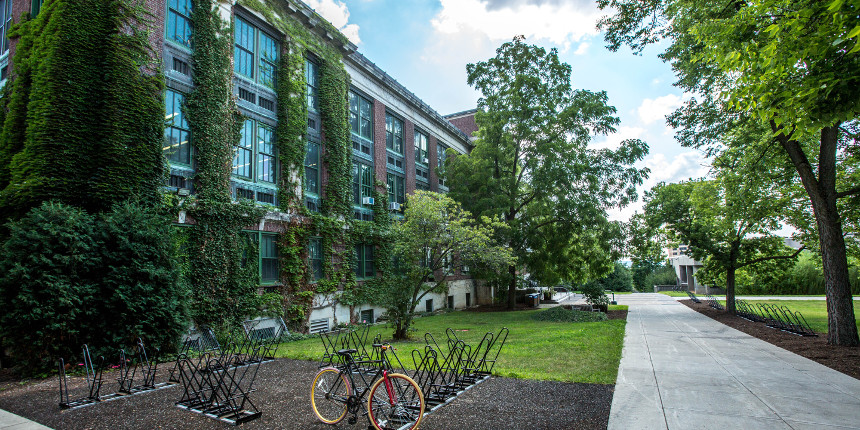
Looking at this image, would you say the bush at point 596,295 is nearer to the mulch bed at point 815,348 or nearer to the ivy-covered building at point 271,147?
the mulch bed at point 815,348

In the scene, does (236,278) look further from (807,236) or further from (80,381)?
(807,236)

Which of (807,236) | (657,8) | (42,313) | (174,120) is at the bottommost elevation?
(42,313)

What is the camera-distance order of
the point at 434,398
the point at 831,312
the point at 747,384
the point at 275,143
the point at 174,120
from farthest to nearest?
the point at 275,143, the point at 174,120, the point at 831,312, the point at 747,384, the point at 434,398

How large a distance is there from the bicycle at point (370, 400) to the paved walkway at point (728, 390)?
2769 millimetres

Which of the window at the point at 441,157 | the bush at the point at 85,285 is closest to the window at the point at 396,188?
the window at the point at 441,157

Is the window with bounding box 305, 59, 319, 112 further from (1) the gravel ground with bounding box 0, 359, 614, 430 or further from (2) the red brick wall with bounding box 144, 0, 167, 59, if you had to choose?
(1) the gravel ground with bounding box 0, 359, 614, 430

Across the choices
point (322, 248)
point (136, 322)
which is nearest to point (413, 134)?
point (322, 248)

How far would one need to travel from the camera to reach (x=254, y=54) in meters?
17.4

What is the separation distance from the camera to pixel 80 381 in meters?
9.29

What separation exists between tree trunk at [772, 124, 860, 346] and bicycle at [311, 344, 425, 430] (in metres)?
12.7

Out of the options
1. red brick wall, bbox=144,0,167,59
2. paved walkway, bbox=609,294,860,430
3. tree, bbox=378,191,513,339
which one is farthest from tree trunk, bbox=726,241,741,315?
red brick wall, bbox=144,0,167,59

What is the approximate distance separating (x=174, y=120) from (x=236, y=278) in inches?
220

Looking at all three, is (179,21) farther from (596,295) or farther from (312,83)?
(596,295)

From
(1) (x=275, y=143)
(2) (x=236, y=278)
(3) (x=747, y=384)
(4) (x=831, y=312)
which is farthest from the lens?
(1) (x=275, y=143)
